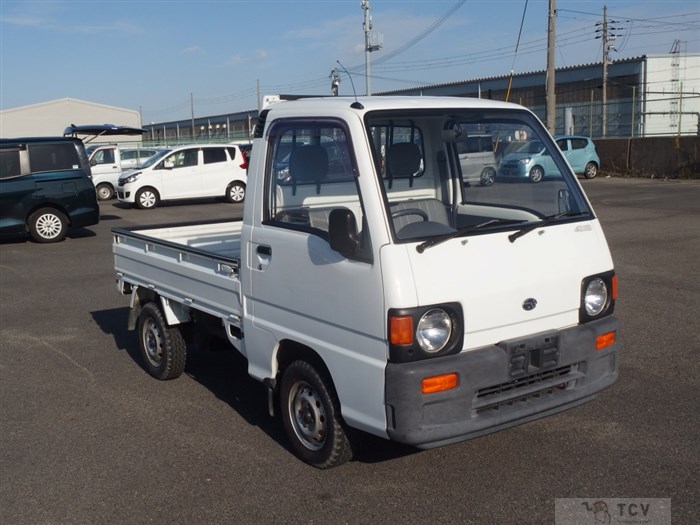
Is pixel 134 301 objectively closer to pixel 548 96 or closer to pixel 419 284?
pixel 419 284

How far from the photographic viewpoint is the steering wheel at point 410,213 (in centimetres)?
416

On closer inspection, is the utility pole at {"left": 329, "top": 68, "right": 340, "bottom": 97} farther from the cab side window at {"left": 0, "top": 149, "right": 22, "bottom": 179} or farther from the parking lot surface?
the cab side window at {"left": 0, "top": 149, "right": 22, "bottom": 179}

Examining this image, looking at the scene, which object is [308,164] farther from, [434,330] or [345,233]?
[434,330]

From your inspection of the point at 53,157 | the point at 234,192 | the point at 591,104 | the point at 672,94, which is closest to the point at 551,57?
the point at 591,104

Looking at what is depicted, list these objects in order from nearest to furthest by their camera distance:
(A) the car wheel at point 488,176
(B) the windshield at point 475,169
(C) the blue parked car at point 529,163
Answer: (B) the windshield at point 475,169, (C) the blue parked car at point 529,163, (A) the car wheel at point 488,176

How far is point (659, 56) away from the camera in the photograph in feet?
131

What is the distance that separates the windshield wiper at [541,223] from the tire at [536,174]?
28 centimetres

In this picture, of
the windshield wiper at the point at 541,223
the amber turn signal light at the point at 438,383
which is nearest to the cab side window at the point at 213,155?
the windshield wiper at the point at 541,223

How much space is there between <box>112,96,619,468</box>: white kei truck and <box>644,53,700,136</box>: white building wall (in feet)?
95.1

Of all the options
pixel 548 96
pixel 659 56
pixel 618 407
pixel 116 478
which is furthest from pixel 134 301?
pixel 659 56

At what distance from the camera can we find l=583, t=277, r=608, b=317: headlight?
4465 mm

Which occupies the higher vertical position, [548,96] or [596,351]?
[548,96]

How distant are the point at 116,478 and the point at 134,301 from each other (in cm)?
251

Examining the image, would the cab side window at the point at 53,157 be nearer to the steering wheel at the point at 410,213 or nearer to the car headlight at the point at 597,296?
the steering wheel at the point at 410,213
